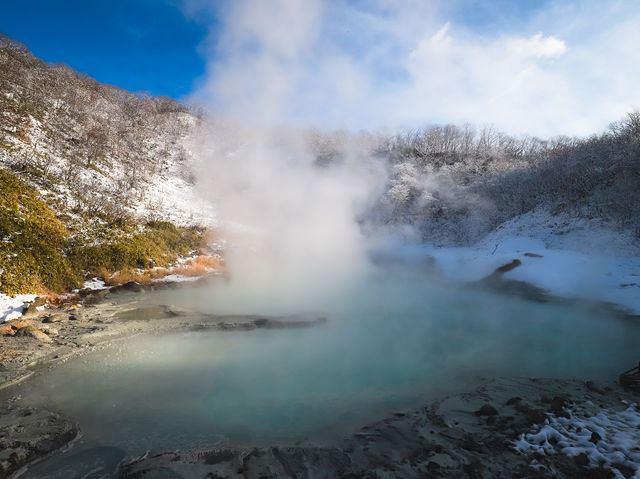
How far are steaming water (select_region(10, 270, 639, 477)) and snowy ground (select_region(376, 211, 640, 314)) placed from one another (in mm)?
2042

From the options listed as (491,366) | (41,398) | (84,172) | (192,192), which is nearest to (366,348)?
(491,366)

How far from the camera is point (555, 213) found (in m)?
18.0

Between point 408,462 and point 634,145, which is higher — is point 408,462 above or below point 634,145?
below

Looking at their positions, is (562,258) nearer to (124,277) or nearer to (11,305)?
(124,277)

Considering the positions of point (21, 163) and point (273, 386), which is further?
Result: point (21, 163)

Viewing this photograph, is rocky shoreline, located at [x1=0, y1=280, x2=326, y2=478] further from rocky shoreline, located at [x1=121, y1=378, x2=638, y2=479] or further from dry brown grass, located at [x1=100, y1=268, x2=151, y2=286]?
rocky shoreline, located at [x1=121, y1=378, x2=638, y2=479]

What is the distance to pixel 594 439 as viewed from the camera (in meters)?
3.37

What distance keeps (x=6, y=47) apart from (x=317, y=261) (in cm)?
3337

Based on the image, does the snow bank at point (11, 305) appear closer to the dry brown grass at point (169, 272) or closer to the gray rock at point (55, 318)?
the gray rock at point (55, 318)

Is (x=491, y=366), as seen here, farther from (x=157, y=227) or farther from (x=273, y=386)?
(x=157, y=227)

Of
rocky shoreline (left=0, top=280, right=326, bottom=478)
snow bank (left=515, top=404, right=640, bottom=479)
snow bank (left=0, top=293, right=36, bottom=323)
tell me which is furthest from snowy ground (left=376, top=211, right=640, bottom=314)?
snow bank (left=0, top=293, right=36, bottom=323)

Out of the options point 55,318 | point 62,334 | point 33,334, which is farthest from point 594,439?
point 55,318

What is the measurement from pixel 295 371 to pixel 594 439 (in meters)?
4.13

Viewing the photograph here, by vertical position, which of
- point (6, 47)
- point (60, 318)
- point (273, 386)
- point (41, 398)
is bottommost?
point (273, 386)
